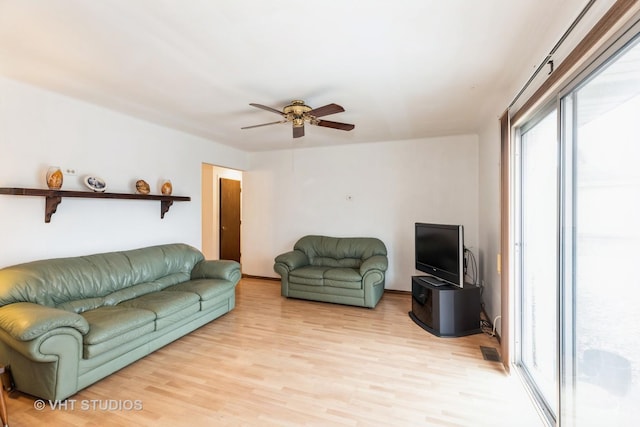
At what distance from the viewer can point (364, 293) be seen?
12.9 feet

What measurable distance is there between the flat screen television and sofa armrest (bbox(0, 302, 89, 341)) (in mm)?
3492

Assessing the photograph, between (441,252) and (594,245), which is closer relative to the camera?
(594,245)

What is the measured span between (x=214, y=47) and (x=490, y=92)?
253cm

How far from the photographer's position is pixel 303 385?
7.35 ft

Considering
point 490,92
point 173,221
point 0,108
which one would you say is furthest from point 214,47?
point 173,221

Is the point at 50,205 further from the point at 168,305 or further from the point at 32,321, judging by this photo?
the point at 168,305

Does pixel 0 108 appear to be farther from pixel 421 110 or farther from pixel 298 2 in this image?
pixel 421 110

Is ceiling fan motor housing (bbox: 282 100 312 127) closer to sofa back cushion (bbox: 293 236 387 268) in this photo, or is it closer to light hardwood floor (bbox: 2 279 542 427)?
light hardwood floor (bbox: 2 279 542 427)

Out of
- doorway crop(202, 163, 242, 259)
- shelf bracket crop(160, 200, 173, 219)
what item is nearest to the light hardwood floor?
shelf bracket crop(160, 200, 173, 219)

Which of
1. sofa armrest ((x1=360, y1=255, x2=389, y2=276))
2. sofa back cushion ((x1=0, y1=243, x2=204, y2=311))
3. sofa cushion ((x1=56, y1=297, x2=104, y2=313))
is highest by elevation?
sofa back cushion ((x1=0, y1=243, x2=204, y2=311))

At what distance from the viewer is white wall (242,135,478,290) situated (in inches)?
175

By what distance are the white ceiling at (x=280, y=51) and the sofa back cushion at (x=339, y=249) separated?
7.16ft

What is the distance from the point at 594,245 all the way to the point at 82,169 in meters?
4.34

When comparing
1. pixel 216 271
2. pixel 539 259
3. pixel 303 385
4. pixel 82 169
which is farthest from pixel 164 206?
pixel 539 259
